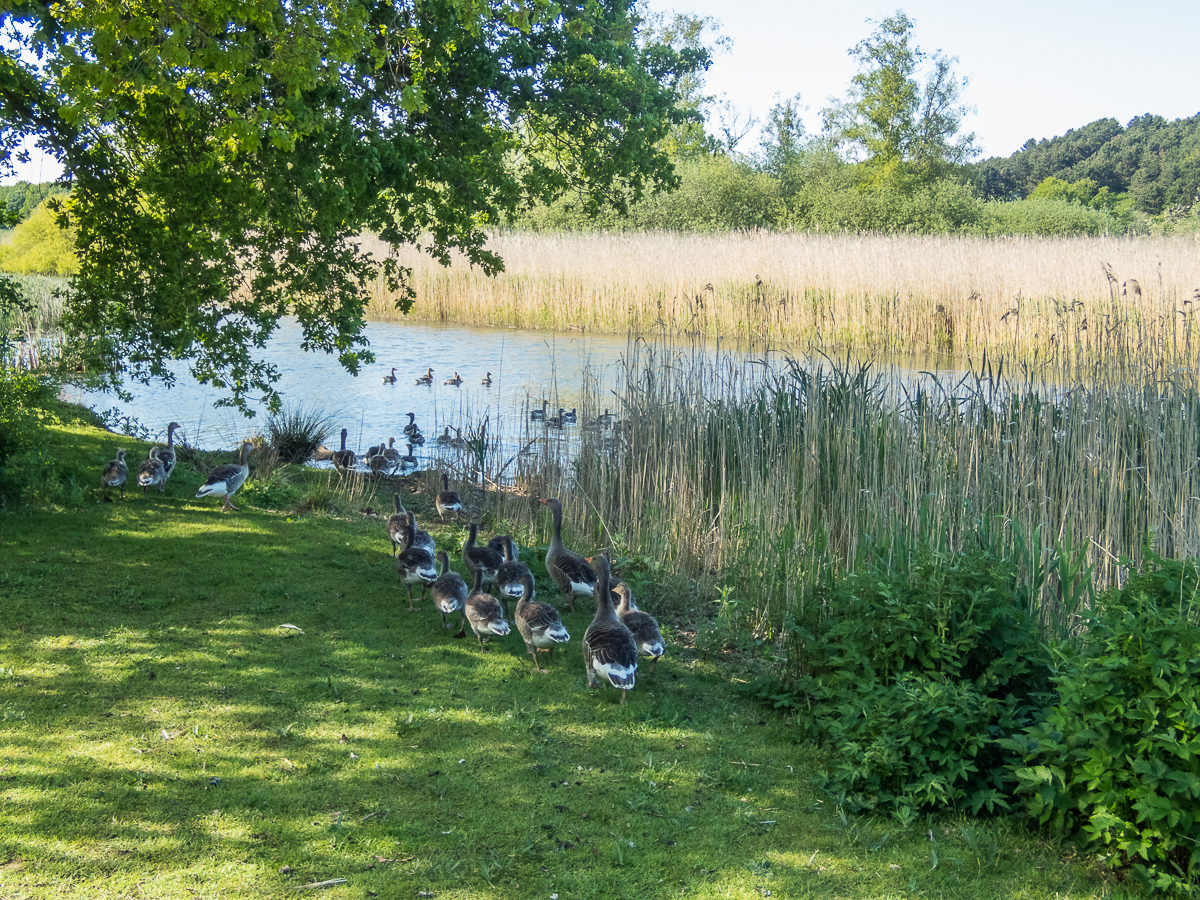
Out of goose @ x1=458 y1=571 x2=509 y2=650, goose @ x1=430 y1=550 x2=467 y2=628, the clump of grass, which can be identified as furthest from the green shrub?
the clump of grass

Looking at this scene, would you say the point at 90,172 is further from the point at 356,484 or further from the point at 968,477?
the point at 968,477

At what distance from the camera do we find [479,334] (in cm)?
2969

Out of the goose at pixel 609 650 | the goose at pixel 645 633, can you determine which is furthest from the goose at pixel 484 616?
the goose at pixel 645 633

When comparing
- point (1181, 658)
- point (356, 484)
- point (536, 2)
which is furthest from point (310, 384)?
point (1181, 658)

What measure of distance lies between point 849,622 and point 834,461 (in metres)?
3.62

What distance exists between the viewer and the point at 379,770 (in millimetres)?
5543

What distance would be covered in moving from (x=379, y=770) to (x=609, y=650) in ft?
5.90

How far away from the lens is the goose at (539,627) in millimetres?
7148

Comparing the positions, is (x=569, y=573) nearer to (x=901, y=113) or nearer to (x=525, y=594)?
(x=525, y=594)

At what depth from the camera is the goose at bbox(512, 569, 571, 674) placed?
7148 millimetres

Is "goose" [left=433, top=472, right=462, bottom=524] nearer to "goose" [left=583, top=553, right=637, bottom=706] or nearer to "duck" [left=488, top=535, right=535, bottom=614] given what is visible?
"duck" [left=488, top=535, right=535, bottom=614]

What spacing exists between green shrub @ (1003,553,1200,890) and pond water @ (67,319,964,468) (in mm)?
7694

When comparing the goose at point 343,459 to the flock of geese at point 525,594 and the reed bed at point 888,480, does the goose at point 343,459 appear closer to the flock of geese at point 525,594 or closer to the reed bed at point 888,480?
the flock of geese at point 525,594

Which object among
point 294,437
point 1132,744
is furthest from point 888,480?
point 294,437
